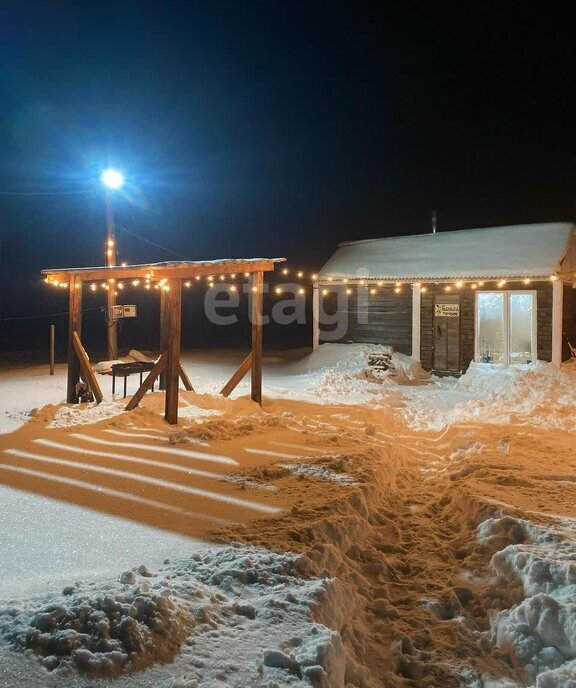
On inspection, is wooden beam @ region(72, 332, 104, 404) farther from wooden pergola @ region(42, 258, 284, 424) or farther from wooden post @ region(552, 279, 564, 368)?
wooden post @ region(552, 279, 564, 368)

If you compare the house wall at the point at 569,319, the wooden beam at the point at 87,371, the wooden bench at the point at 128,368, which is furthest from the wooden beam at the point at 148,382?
the house wall at the point at 569,319

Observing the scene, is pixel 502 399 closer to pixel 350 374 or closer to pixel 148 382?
pixel 350 374

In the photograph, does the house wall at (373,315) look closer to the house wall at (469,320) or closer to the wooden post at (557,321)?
the house wall at (469,320)

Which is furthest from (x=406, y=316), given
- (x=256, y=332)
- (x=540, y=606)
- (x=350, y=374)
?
(x=540, y=606)

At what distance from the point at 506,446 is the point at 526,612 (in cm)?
504

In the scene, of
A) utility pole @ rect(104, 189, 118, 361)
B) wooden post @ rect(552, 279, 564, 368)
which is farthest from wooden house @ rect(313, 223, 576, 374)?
utility pole @ rect(104, 189, 118, 361)

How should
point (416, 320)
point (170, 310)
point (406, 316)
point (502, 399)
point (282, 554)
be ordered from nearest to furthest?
point (282, 554) → point (170, 310) → point (502, 399) → point (416, 320) → point (406, 316)

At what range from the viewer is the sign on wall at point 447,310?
59.3ft

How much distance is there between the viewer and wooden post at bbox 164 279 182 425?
9.30 m

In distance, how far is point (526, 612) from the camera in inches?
140

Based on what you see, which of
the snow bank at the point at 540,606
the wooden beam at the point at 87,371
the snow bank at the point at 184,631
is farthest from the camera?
the wooden beam at the point at 87,371

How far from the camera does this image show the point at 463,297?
17984 mm

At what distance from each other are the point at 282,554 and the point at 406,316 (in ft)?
50.9

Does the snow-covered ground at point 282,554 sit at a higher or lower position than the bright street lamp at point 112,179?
lower
